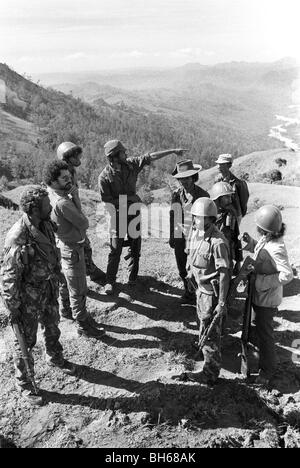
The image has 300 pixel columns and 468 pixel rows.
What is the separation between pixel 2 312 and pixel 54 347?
138cm

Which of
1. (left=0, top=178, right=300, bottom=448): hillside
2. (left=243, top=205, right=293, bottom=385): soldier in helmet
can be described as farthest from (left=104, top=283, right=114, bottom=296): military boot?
(left=243, top=205, right=293, bottom=385): soldier in helmet

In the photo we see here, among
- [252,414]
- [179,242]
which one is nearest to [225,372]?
[252,414]

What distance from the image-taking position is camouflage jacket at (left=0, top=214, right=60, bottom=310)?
361cm

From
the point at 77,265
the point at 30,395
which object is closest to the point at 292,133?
the point at 77,265

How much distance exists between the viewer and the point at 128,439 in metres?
3.66

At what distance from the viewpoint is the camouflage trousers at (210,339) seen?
3902 millimetres

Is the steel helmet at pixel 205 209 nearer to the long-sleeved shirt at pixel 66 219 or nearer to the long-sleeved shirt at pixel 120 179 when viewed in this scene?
the long-sleeved shirt at pixel 66 219

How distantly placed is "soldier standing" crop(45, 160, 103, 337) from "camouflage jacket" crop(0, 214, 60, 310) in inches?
13.4

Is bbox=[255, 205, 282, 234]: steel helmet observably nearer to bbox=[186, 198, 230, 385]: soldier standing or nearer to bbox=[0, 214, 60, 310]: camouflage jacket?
bbox=[186, 198, 230, 385]: soldier standing

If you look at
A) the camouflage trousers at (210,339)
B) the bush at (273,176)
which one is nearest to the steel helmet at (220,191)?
the camouflage trousers at (210,339)

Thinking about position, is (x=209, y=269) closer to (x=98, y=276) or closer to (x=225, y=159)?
(x=225, y=159)

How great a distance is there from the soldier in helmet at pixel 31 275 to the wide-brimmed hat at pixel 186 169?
1619mm

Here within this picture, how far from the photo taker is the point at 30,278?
12.4 ft

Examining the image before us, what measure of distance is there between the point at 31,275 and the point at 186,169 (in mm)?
2112
